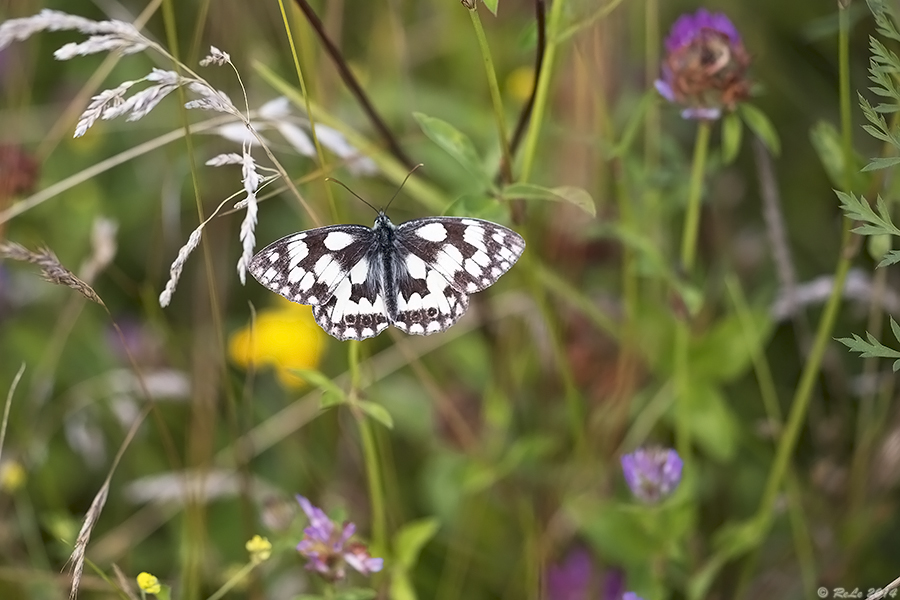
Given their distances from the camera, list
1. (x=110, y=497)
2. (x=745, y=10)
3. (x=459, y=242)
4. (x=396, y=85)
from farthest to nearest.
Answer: (x=745, y=10), (x=396, y=85), (x=110, y=497), (x=459, y=242)

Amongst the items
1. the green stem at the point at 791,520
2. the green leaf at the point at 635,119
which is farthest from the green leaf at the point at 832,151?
the green stem at the point at 791,520

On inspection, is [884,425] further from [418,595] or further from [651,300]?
[418,595]

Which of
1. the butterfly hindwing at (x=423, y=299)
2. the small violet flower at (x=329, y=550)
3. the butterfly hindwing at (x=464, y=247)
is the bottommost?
the small violet flower at (x=329, y=550)

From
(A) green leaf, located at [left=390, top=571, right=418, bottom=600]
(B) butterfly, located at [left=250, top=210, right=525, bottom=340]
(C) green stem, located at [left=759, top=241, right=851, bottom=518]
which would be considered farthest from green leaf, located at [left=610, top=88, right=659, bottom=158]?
(A) green leaf, located at [left=390, top=571, right=418, bottom=600]

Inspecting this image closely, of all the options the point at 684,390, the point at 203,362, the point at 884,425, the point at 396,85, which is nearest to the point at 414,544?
the point at 684,390

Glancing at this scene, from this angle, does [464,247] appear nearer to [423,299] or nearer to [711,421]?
[423,299]

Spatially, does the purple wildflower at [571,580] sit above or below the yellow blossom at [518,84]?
below

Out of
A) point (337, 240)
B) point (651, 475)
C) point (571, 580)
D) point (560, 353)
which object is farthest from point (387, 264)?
point (571, 580)

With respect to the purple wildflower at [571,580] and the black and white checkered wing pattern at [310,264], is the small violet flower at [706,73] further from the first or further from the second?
the purple wildflower at [571,580]
